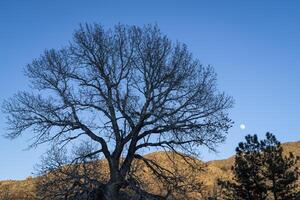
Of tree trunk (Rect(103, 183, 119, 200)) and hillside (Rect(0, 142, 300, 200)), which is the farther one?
hillside (Rect(0, 142, 300, 200))

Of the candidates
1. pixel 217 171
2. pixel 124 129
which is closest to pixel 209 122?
pixel 124 129

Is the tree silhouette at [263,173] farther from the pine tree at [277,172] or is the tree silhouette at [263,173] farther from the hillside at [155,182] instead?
the hillside at [155,182]

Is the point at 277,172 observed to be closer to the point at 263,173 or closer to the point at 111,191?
the point at 263,173

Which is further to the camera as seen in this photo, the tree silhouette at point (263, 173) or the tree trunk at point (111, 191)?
the tree silhouette at point (263, 173)

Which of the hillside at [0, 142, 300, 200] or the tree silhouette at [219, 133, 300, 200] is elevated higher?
the hillside at [0, 142, 300, 200]

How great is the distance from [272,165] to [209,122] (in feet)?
46.3

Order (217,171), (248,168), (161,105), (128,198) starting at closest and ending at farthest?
1. (161,105)
2. (128,198)
3. (248,168)
4. (217,171)

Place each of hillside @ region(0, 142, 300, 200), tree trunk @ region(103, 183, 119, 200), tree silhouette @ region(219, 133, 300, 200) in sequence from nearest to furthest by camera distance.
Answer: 1. tree trunk @ region(103, 183, 119, 200)
2. tree silhouette @ region(219, 133, 300, 200)
3. hillside @ region(0, 142, 300, 200)

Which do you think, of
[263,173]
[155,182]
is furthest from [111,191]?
[155,182]

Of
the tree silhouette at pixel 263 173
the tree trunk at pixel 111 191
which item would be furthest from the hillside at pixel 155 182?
the tree trunk at pixel 111 191

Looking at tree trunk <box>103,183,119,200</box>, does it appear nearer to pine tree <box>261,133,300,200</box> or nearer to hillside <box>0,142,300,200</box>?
pine tree <box>261,133,300,200</box>

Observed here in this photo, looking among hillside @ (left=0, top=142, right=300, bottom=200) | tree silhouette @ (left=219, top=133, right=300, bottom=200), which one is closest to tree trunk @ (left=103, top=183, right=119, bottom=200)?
tree silhouette @ (left=219, top=133, right=300, bottom=200)

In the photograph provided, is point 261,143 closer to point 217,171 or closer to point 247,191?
point 247,191

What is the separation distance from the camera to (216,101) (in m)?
24.9
